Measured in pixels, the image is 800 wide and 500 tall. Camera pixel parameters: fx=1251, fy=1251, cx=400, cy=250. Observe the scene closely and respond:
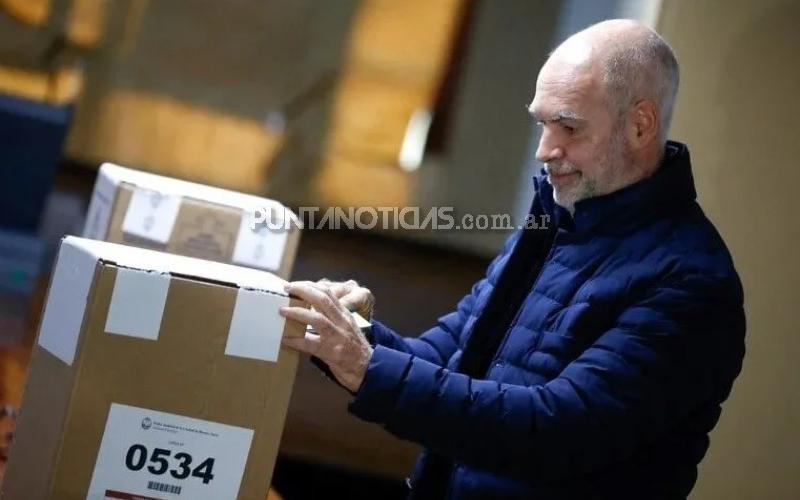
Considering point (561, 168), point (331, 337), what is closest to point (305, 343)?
point (331, 337)

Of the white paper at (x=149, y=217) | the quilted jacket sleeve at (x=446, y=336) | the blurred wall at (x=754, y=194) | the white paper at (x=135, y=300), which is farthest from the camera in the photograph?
the blurred wall at (x=754, y=194)

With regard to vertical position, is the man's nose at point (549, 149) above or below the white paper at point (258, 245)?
above

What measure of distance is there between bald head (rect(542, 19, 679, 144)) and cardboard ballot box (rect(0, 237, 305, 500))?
0.61m

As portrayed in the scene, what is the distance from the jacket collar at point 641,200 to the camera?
6.37 feet

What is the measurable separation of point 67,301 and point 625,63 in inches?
36.0

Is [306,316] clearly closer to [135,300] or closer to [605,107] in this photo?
[135,300]

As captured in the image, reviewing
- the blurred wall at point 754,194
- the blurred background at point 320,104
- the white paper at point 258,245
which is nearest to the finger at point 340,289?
the white paper at point 258,245

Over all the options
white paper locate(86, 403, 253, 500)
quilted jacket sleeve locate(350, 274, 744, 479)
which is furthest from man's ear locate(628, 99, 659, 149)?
white paper locate(86, 403, 253, 500)

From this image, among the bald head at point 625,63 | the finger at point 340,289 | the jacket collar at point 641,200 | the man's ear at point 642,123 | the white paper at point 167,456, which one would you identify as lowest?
the white paper at point 167,456

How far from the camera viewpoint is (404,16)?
23.1 ft

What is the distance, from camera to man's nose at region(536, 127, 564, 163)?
6.47 ft

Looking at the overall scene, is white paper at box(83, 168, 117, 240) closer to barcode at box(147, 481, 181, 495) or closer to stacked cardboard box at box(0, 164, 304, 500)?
stacked cardboard box at box(0, 164, 304, 500)

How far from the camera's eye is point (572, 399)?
178 cm

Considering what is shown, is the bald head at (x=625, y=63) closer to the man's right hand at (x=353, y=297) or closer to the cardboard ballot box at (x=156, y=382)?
the man's right hand at (x=353, y=297)
